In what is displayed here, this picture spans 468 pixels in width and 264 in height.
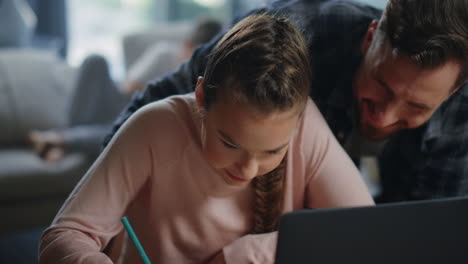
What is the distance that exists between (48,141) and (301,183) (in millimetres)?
1577

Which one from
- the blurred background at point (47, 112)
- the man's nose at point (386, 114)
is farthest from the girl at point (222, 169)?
the blurred background at point (47, 112)

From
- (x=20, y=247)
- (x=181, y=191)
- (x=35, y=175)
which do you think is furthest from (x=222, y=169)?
(x=20, y=247)

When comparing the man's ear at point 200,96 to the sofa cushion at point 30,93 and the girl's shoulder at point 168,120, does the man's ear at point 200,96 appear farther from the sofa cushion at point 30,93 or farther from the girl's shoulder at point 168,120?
the sofa cushion at point 30,93

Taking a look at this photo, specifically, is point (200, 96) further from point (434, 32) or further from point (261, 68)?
point (434, 32)

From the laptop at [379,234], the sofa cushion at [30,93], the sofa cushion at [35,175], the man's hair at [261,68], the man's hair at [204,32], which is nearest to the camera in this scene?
the laptop at [379,234]

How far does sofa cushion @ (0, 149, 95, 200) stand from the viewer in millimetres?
2080

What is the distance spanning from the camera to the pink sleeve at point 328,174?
93 cm

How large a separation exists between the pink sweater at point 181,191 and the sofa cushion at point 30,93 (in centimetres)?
168

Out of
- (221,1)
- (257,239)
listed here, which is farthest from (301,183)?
(221,1)

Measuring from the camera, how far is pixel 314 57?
1207mm

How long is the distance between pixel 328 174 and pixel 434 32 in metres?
0.33

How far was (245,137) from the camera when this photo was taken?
0.75 metres

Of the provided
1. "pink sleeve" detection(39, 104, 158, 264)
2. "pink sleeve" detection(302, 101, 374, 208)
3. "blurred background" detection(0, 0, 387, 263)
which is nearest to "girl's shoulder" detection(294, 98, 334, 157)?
"pink sleeve" detection(302, 101, 374, 208)

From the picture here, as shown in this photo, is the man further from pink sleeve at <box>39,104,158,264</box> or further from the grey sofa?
the grey sofa
